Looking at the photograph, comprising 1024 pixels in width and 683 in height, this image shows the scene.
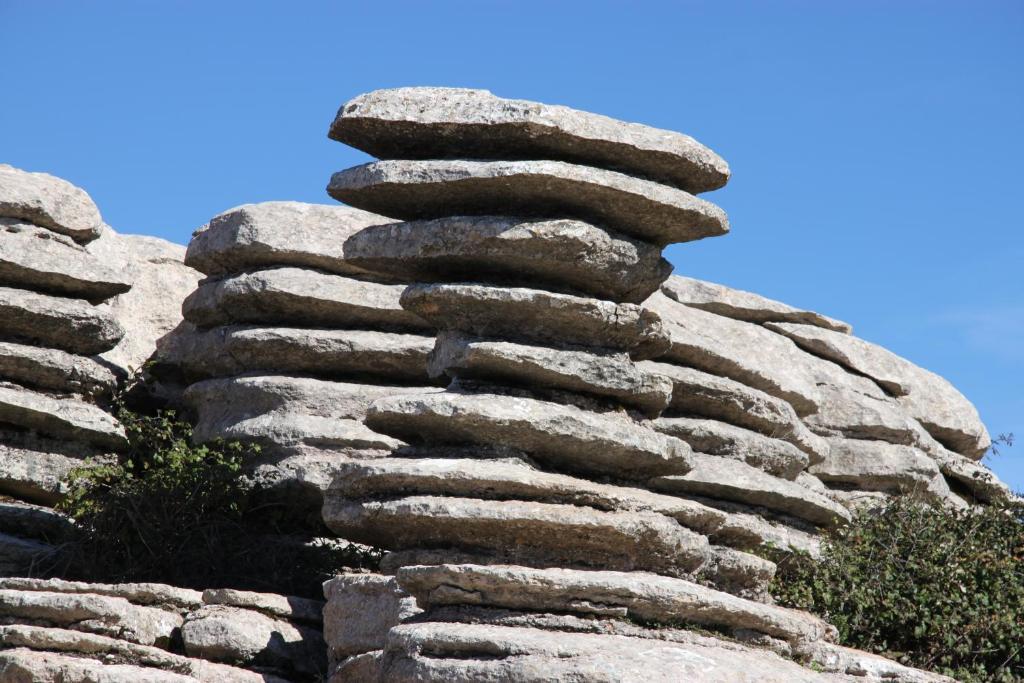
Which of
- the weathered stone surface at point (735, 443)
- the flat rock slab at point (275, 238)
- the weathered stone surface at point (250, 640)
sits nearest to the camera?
the weathered stone surface at point (250, 640)

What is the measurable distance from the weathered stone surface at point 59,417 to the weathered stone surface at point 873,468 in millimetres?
8834

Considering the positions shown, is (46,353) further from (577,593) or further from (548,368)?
(577,593)

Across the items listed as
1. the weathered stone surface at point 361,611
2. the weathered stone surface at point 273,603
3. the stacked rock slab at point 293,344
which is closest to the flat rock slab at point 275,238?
the stacked rock slab at point 293,344

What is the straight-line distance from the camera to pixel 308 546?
12461 millimetres

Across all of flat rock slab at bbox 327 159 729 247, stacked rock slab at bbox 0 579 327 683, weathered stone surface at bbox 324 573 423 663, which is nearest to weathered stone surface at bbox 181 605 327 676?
stacked rock slab at bbox 0 579 327 683

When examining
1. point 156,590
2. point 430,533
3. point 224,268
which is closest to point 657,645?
point 430,533

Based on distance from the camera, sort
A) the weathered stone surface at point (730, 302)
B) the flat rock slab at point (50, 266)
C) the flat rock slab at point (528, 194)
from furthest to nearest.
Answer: the weathered stone surface at point (730, 302)
the flat rock slab at point (50, 266)
the flat rock slab at point (528, 194)

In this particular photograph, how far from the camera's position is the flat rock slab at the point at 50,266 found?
1389 centimetres

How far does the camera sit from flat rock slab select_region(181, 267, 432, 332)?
549 inches

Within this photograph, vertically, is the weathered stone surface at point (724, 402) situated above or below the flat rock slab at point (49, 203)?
below

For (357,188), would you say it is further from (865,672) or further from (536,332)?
(865,672)

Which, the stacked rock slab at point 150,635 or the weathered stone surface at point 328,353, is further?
the weathered stone surface at point 328,353

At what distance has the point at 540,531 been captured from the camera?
9500 mm

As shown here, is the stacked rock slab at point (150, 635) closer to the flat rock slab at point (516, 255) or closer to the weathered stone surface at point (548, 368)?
the weathered stone surface at point (548, 368)
